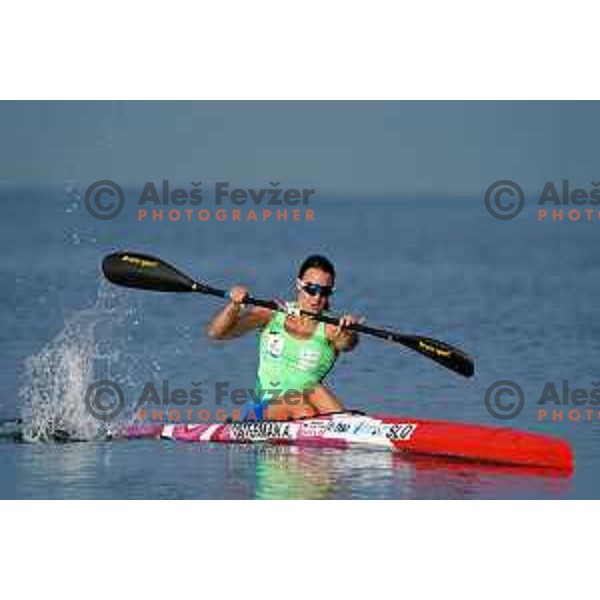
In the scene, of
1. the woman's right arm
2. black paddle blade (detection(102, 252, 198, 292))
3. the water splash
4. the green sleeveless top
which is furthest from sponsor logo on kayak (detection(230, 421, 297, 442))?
black paddle blade (detection(102, 252, 198, 292))

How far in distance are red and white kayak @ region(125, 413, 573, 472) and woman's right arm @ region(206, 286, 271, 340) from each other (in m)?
0.47

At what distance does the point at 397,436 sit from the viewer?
A: 38.0 feet

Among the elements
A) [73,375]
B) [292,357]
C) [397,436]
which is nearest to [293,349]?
[292,357]

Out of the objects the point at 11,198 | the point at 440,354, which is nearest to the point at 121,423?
the point at 440,354

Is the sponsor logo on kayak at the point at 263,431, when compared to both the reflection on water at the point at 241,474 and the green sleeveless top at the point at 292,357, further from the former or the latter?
the green sleeveless top at the point at 292,357

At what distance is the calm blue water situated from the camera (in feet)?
35.7

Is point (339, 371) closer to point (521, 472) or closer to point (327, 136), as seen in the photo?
point (521, 472)

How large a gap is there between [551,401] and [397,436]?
1.57m

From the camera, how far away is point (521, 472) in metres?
11.1

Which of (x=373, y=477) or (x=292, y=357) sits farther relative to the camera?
(x=292, y=357)

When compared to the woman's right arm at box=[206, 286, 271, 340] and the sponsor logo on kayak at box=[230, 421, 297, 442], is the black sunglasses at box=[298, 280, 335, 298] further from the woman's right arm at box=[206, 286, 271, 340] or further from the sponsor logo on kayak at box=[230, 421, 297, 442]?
the sponsor logo on kayak at box=[230, 421, 297, 442]

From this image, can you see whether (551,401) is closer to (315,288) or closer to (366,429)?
(366,429)

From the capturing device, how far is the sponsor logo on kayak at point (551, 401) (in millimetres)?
12508

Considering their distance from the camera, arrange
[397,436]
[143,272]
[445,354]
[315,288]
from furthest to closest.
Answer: [143,272] → [445,354] → [315,288] → [397,436]
